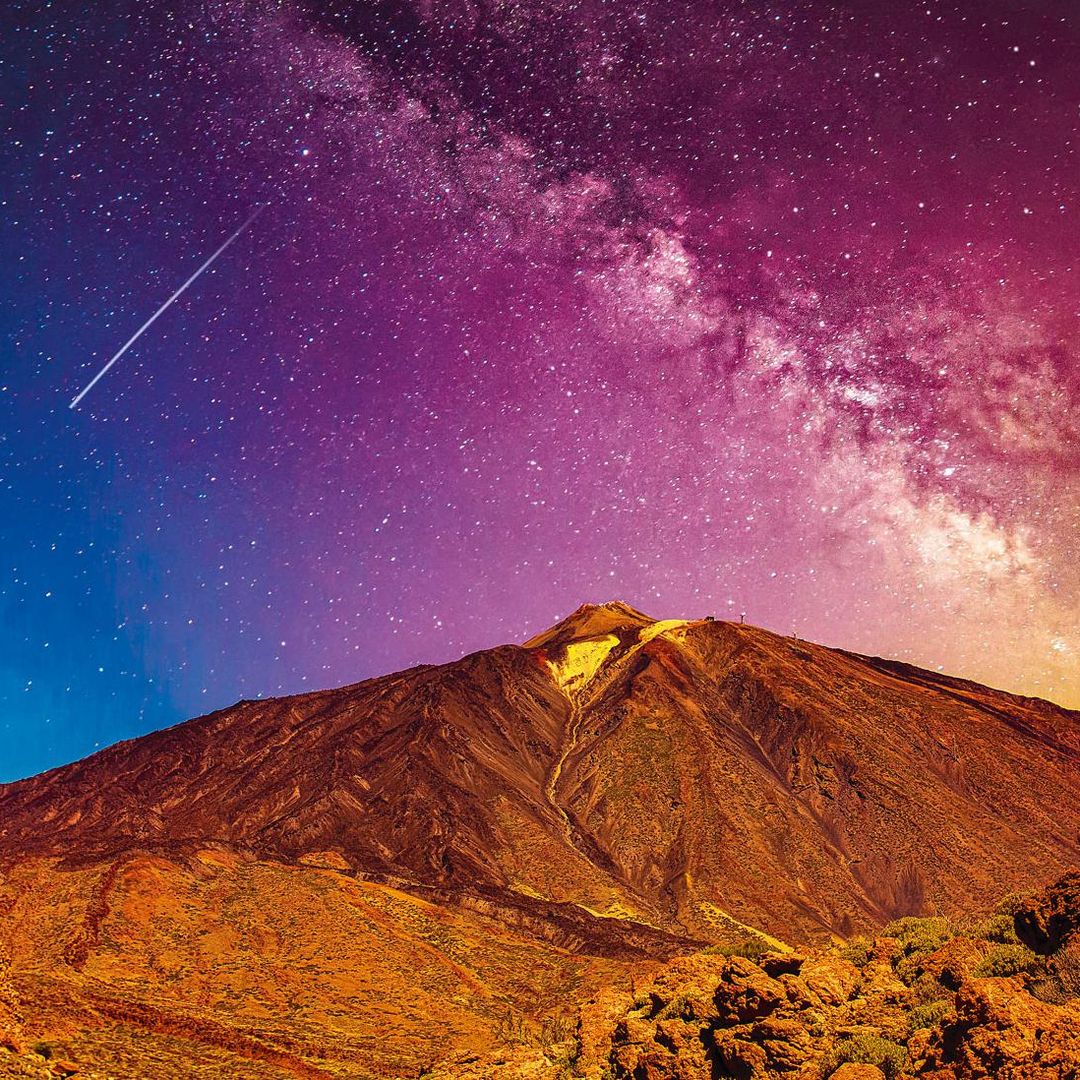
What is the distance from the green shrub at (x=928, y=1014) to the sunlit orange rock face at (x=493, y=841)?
650cm

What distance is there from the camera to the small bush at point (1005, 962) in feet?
22.6

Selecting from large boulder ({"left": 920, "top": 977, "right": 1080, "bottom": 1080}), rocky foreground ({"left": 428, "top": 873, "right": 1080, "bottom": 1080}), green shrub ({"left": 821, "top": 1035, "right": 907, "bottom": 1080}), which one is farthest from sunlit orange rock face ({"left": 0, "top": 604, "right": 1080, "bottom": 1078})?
large boulder ({"left": 920, "top": 977, "right": 1080, "bottom": 1080})

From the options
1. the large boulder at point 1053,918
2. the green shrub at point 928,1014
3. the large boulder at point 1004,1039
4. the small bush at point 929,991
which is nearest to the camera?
the large boulder at point 1004,1039

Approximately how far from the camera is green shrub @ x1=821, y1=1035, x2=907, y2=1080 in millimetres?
6172

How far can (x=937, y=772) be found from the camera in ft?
246

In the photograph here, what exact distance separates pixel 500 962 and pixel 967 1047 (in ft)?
109

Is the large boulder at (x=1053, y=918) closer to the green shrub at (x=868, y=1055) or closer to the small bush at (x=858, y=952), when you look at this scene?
the green shrub at (x=868, y=1055)

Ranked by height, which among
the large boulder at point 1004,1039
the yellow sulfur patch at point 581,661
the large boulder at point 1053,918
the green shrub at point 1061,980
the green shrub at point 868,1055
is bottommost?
the green shrub at point 868,1055

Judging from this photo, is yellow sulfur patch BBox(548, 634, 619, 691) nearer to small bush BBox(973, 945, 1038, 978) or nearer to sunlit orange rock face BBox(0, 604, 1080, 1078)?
sunlit orange rock face BBox(0, 604, 1080, 1078)

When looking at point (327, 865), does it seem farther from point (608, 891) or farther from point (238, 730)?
point (238, 730)

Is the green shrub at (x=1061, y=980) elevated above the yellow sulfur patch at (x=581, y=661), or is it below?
below

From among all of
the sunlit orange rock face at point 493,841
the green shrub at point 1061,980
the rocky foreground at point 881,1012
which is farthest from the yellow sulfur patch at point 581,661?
the green shrub at point 1061,980

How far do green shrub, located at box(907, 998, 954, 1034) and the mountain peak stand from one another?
320 feet

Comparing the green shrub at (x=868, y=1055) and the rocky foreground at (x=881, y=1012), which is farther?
the green shrub at (x=868, y=1055)
